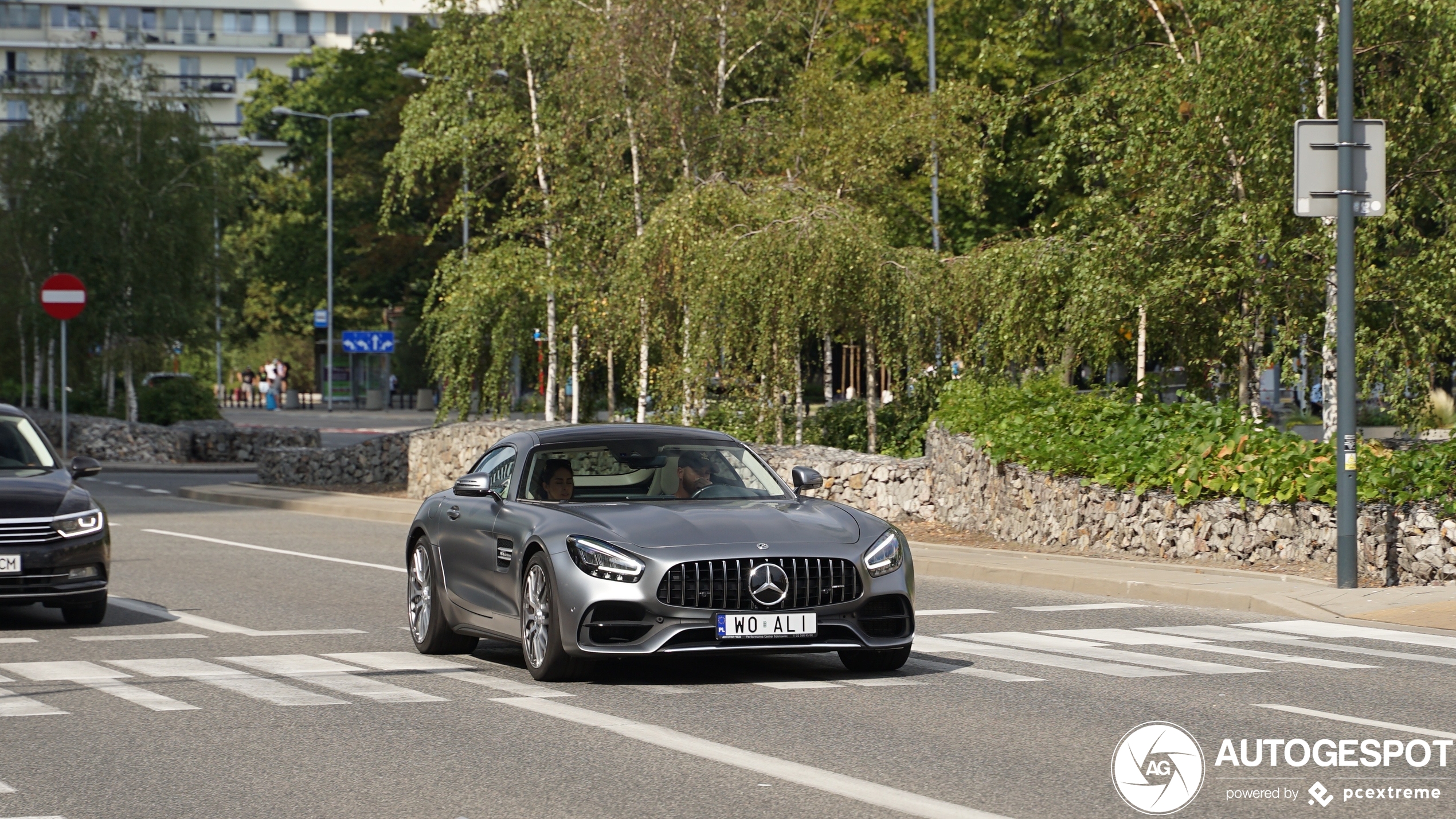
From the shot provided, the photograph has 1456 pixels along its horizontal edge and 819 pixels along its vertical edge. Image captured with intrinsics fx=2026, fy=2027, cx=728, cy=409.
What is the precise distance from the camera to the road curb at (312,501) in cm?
2795

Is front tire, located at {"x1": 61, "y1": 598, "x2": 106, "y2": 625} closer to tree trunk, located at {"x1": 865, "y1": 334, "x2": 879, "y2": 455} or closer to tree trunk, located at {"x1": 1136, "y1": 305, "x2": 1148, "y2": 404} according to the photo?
tree trunk, located at {"x1": 1136, "y1": 305, "x2": 1148, "y2": 404}

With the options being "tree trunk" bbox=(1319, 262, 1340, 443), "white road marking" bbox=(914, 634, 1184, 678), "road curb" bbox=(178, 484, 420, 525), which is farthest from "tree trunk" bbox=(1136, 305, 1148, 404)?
"road curb" bbox=(178, 484, 420, 525)

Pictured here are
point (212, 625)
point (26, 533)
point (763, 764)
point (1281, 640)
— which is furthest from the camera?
point (212, 625)

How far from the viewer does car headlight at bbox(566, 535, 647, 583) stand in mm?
10406

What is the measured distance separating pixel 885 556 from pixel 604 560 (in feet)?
5.01

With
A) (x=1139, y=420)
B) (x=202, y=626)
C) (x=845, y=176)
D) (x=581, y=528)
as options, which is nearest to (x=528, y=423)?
(x=845, y=176)

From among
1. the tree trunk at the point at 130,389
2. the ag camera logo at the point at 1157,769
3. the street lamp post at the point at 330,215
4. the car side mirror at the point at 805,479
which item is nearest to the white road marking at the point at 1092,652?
the car side mirror at the point at 805,479

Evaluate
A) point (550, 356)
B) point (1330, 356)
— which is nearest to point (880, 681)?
point (1330, 356)

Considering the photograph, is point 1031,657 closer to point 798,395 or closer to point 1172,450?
point 1172,450

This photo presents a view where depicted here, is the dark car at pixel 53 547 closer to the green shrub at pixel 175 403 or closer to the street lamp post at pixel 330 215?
the green shrub at pixel 175 403

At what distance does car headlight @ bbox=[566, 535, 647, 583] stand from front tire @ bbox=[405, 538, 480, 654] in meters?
1.94

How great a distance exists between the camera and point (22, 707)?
10047 mm

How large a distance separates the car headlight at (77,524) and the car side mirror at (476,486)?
359 cm

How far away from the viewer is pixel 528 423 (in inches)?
1185
